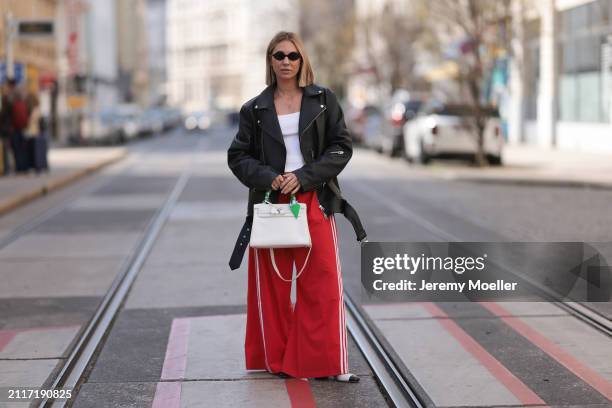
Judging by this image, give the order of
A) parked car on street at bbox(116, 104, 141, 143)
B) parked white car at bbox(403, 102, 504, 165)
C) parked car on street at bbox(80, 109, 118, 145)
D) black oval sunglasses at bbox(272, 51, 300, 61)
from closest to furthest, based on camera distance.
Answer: black oval sunglasses at bbox(272, 51, 300, 61)
parked white car at bbox(403, 102, 504, 165)
parked car on street at bbox(80, 109, 118, 145)
parked car on street at bbox(116, 104, 141, 143)

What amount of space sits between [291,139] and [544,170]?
61.1ft

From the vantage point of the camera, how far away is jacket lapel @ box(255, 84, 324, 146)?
5984 mm

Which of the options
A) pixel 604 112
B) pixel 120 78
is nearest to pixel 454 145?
pixel 604 112

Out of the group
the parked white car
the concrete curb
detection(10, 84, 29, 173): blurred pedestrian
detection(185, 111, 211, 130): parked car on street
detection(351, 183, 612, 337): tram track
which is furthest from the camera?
detection(185, 111, 211, 130): parked car on street

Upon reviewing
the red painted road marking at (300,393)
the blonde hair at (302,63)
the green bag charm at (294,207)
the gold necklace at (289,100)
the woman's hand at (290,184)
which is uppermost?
the blonde hair at (302,63)

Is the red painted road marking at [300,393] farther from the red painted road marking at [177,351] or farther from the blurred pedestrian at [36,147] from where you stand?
the blurred pedestrian at [36,147]

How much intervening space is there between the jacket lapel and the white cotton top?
37mm

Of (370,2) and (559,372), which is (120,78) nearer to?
(370,2)

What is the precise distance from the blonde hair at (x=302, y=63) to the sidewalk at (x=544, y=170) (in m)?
14.2

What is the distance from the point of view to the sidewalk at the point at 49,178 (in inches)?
722

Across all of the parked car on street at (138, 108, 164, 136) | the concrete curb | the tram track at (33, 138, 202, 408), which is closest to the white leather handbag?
the tram track at (33, 138, 202, 408)

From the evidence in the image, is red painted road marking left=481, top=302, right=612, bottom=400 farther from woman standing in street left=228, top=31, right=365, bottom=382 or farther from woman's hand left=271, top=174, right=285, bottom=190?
woman's hand left=271, top=174, right=285, bottom=190

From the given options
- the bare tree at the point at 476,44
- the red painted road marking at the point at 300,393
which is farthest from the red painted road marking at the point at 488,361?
the bare tree at the point at 476,44

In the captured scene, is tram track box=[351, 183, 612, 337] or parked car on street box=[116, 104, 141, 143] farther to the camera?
parked car on street box=[116, 104, 141, 143]
